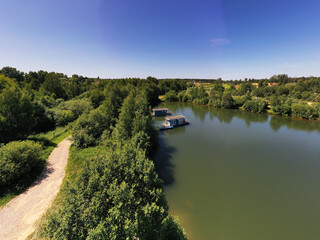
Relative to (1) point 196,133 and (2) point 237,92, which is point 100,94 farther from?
(2) point 237,92

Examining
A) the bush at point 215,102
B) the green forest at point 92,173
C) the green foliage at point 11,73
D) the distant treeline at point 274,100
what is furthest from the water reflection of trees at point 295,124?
the green foliage at point 11,73

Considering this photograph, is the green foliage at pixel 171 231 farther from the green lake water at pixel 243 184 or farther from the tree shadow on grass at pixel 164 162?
the tree shadow on grass at pixel 164 162

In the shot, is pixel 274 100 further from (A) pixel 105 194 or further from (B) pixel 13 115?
(B) pixel 13 115

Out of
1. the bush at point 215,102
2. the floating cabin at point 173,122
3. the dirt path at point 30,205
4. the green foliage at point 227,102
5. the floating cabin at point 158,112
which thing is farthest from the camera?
the bush at point 215,102

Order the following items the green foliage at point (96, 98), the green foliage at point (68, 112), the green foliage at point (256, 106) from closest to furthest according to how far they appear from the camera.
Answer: the green foliage at point (68, 112)
the green foliage at point (96, 98)
the green foliage at point (256, 106)

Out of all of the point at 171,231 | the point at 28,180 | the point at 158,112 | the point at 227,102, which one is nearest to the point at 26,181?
the point at 28,180

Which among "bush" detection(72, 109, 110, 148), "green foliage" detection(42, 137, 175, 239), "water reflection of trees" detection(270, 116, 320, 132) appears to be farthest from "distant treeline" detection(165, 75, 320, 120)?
"green foliage" detection(42, 137, 175, 239)

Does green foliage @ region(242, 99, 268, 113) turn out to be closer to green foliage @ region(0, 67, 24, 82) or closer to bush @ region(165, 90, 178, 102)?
bush @ region(165, 90, 178, 102)
